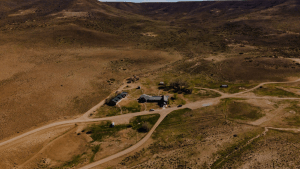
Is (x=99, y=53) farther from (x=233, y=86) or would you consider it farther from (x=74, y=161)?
(x=233, y=86)

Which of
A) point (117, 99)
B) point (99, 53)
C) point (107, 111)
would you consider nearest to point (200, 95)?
point (117, 99)

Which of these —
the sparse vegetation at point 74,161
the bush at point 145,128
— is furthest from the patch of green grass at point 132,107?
the sparse vegetation at point 74,161

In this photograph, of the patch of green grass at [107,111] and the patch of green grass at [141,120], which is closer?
the patch of green grass at [141,120]

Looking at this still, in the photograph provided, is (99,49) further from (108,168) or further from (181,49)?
(108,168)

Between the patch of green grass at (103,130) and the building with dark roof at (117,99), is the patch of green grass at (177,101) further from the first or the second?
the patch of green grass at (103,130)

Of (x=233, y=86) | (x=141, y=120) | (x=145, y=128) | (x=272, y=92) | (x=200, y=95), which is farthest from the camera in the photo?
(x=233, y=86)

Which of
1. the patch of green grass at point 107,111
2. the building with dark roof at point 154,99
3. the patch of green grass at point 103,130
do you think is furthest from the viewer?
the building with dark roof at point 154,99

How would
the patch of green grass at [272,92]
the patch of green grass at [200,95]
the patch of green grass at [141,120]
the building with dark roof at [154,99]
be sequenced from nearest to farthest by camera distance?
the patch of green grass at [141,120] < the building with dark roof at [154,99] < the patch of green grass at [272,92] < the patch of green grass at [200,95]
